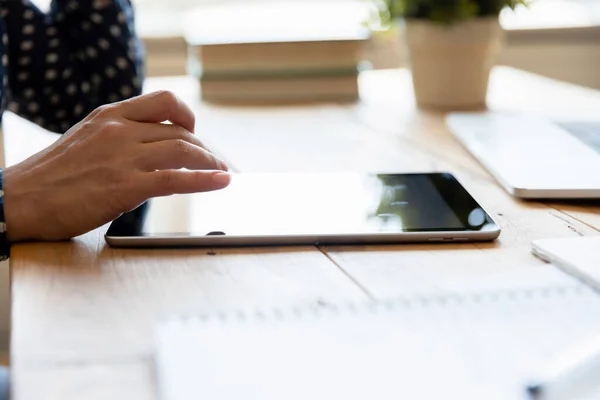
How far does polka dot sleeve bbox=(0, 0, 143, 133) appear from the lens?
107cm

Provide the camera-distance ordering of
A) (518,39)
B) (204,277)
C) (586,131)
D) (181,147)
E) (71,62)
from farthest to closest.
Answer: (518,39) → (71,62) → (586,131) → (181,147) → (204,277)

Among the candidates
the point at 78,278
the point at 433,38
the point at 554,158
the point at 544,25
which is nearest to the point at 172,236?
the point at 78,278

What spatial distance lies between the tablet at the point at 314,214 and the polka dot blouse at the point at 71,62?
456mm

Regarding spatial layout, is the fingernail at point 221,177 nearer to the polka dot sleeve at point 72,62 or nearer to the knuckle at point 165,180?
the knuckle at point 165,180

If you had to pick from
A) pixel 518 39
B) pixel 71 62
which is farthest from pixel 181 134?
pixel 518 39

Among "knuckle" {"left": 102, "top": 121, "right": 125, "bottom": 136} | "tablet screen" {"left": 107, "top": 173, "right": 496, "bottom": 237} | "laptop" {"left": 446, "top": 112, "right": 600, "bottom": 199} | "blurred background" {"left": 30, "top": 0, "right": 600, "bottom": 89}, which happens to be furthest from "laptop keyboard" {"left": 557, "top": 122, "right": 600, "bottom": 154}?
"blurred background" {"left": 30, "top": 0, "right": 600, "bottom": 89}

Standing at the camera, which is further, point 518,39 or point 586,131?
point 518,39

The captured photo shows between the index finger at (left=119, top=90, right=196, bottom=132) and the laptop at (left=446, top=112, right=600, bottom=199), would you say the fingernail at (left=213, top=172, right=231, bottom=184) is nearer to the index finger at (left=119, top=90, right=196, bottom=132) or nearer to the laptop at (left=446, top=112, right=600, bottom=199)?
the index finger at (left=119, top=90, right=196, bottom=132)

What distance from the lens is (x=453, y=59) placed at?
1.16m

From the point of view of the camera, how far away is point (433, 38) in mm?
1146

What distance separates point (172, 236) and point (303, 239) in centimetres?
10

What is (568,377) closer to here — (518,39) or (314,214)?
(314,214)

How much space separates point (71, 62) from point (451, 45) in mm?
545

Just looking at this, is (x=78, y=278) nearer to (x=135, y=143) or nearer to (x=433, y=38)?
(x=135, y=143)
